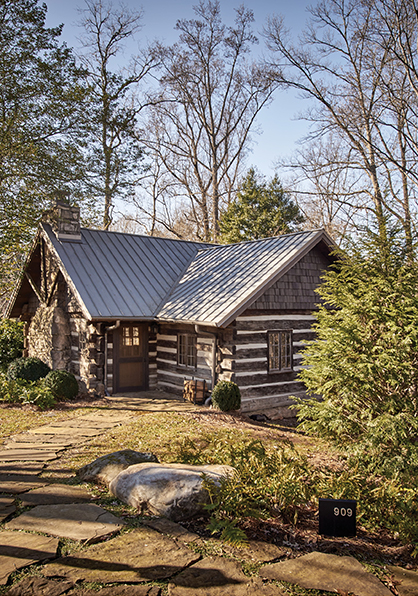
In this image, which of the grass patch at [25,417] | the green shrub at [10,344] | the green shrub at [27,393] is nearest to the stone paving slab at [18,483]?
the grass patch at [25,417]

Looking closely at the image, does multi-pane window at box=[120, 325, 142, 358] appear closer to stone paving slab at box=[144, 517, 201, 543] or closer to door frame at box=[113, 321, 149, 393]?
door frame at box=[113, 321, 149, 393]

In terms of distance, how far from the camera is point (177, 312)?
589 inches

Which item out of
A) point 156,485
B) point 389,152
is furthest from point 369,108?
point 156,485

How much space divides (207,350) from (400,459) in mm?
8319

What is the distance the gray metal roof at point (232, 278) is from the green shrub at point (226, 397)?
1.76 meters

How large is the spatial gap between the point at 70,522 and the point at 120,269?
12.7 m

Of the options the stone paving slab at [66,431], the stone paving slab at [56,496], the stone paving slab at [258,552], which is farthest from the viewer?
the stone paving slab at [66,431]

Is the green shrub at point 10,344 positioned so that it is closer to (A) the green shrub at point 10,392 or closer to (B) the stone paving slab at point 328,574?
(A) the green shrub at point 10,392

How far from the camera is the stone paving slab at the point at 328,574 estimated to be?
4.24m

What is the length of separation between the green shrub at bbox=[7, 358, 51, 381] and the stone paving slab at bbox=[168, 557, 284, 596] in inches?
469

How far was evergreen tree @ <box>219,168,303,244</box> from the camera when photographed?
94.8 feet

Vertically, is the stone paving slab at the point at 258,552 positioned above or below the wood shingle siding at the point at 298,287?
below

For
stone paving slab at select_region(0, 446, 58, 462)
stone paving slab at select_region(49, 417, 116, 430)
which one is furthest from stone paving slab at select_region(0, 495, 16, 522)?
stone paving slab at select_region(49, 417, 116, 430)

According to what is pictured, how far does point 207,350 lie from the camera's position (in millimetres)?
14445
